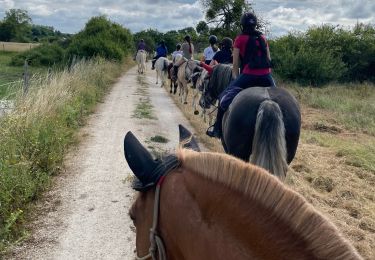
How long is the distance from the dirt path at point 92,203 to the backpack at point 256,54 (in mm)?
2552

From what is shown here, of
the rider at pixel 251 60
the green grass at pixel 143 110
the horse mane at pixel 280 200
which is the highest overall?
the rider at pixel 251 60

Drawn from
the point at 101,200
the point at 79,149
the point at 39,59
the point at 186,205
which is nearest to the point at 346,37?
the point at 79,149

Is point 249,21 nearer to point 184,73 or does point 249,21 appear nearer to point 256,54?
point 256,54

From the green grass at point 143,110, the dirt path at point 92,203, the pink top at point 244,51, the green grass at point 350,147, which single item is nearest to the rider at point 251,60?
the pink top at point 244,51

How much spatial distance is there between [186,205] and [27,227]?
398 cm

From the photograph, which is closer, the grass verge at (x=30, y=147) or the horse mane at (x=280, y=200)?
the horse mane at (x=280, y=200)

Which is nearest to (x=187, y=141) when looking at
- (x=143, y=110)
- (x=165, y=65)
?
(x=143, y=110)

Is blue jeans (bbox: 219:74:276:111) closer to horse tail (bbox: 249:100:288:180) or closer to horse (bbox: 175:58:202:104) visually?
horse tail (bbox: 249:100:288:180)

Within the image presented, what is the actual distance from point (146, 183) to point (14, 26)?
84.5 meters

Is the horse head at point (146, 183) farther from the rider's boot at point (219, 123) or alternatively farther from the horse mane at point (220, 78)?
the horse mane at point (220, 78)

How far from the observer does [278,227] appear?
1.42 m

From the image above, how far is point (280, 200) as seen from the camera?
145 centimetres

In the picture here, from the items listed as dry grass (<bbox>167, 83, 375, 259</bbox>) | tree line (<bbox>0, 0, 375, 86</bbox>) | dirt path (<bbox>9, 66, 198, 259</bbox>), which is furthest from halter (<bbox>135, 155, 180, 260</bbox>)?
tree line (<bbox>0, 0, 375, 86</bbox>)

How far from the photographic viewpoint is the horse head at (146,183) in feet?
5.74
